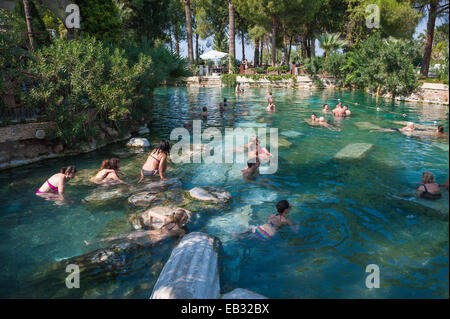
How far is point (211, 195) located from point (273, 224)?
2.10 metres

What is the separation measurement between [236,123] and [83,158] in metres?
8.87

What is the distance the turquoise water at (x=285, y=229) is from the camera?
4.85m

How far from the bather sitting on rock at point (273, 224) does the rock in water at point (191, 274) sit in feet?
4.24

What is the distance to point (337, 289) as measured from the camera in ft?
15.7

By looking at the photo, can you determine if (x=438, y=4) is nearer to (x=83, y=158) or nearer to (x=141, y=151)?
(x=141, y=151)

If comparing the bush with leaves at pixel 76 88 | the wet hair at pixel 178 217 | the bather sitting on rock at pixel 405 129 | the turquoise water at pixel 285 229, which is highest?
the bush with leaves at pixel 76 88

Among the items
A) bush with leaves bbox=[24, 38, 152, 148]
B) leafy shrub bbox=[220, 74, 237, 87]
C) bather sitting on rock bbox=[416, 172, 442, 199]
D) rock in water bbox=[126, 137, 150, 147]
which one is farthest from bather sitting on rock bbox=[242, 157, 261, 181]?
leafy shrub bbox=[220, 74, 237, 87]

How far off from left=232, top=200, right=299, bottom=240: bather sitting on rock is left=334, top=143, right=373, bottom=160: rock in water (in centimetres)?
587

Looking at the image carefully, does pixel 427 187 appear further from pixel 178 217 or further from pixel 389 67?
pixel 389 67

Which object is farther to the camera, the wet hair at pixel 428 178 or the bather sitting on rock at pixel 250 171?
the bather sitting on rock at pixel 250 171

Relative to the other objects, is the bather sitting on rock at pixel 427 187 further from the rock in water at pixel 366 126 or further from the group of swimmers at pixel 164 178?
the rock in water at pixel 366 126

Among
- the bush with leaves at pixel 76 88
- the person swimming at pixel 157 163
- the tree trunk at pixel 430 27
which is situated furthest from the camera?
the tree trunk at pixel 430 27

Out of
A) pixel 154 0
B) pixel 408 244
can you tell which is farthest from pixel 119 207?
pixel 154 0

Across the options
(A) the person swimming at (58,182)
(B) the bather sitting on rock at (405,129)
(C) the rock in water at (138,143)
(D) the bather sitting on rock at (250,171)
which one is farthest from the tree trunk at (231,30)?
(A) the person swimming at (58,182)
